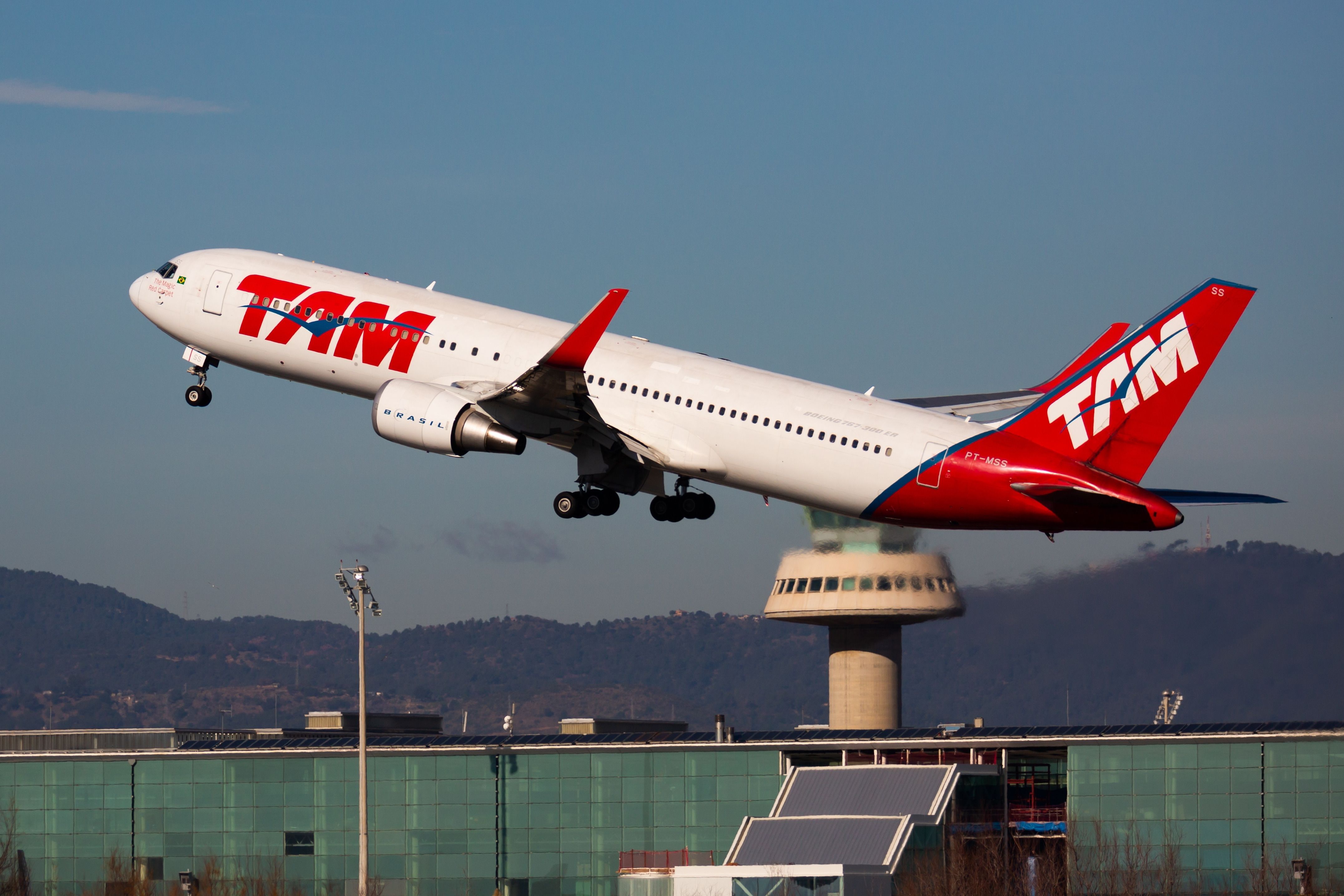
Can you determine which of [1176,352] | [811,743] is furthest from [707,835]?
[1176,352]

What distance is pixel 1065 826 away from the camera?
79125mm

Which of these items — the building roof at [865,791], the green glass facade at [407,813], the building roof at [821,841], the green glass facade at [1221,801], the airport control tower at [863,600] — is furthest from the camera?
the airport control tower at [863,600]

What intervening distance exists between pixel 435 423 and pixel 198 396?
14118 millimetres

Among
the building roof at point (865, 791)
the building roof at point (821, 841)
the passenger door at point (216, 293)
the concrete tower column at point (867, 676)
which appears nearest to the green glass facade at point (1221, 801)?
the building roof at point (865, 791)

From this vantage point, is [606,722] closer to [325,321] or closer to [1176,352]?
[325,321]

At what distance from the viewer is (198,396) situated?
6631cm

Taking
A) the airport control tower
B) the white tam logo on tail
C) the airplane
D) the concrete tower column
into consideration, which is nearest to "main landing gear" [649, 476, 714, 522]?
the airplane

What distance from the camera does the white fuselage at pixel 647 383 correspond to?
54.2m

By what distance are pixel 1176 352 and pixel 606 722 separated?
52.9 metres

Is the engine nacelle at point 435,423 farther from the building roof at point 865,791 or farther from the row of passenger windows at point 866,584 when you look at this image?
the row of passenger windows at point 866,584

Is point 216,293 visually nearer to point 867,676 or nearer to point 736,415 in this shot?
point 736,415

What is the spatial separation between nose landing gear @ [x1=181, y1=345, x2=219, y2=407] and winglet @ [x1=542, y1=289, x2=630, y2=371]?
1638cm

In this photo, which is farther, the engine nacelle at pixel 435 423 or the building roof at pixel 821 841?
the building roof at pixel 821 841

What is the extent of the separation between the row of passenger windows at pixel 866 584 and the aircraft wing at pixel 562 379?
7661 centimetres
